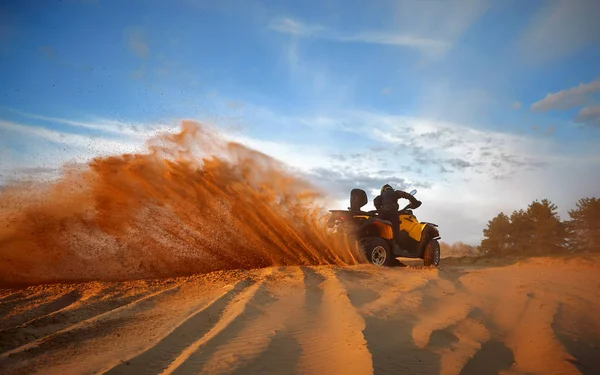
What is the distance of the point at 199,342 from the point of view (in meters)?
3.63

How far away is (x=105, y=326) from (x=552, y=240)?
19.8 meters

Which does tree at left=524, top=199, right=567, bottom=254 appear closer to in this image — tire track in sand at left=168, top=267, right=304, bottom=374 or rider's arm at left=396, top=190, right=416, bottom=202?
rider's arm at left=396, top=190, right=416, bottom=202

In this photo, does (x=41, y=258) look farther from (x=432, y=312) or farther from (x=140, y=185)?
(x=432, y=312)

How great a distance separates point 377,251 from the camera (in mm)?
9344

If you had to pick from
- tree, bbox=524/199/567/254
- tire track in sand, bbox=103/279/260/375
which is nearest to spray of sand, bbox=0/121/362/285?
tire track in sand, bbox=103/279/260/375

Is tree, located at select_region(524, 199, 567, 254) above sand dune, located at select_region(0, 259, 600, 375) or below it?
above

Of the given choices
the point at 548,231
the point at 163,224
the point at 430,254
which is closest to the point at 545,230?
the point at 548,231

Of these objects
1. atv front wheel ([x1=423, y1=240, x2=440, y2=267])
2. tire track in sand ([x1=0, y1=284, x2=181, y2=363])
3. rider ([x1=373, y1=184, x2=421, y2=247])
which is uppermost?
rider ([x1=373, y1=184, x2=421, y2=247])

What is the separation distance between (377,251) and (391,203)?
4.85 ft

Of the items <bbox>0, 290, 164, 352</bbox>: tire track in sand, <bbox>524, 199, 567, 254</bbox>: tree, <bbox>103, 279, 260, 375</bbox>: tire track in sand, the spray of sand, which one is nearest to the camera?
<bbox>103, 279, 260, 375</bbox>: tire track in sand

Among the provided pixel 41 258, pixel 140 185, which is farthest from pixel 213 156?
pixel 41 258

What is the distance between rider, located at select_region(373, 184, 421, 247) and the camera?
994cm

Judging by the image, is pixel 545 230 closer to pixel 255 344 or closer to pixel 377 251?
pixel 377 251

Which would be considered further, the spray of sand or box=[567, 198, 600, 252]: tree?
box=[567, 198, 600, 252]: tree
